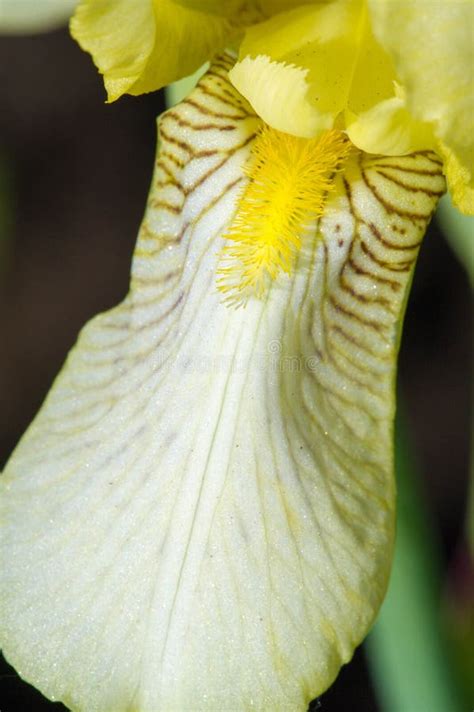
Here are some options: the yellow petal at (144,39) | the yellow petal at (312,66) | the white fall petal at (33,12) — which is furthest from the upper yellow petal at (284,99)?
the white fall petal at (33,12)

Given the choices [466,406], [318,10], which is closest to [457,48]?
[318,10]

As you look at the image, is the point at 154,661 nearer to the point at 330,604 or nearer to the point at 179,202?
the point at 330,604

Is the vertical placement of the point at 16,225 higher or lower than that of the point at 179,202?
lower

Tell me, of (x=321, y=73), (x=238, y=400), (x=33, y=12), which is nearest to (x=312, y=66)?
(x=321, y=73)

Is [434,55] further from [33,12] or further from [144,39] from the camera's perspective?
[33,12]

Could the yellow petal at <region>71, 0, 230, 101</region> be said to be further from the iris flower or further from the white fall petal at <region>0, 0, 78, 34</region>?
the white fall petal at <region>0, 0, 78, 34</region>

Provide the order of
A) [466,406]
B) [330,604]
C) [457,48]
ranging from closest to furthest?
1. [457,48]
2. [330,604]
3. [466,406]

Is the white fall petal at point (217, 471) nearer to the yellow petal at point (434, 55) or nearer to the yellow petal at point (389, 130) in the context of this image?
the yellow petal at point (389, 130)
